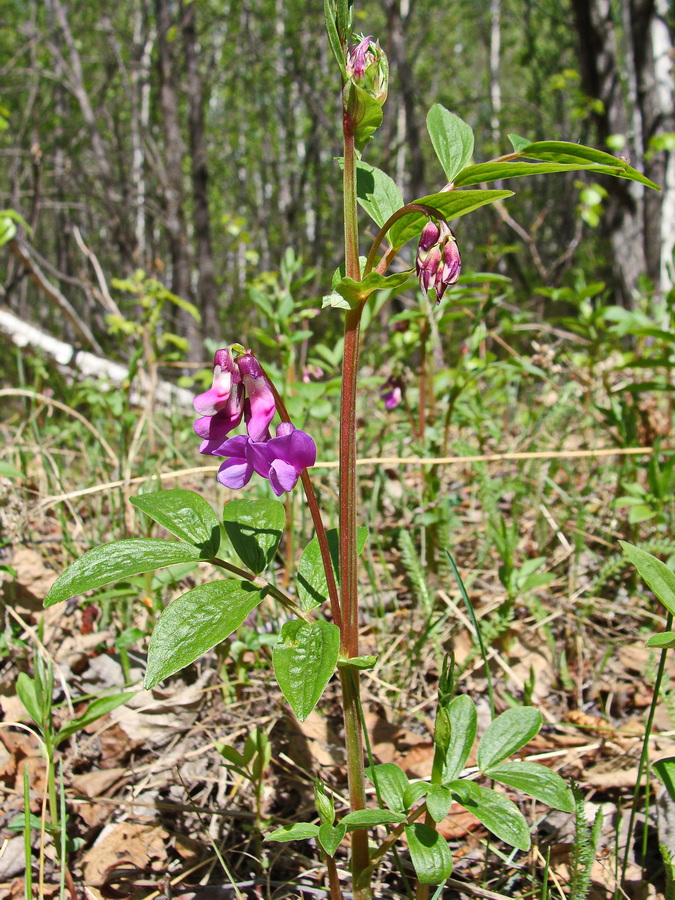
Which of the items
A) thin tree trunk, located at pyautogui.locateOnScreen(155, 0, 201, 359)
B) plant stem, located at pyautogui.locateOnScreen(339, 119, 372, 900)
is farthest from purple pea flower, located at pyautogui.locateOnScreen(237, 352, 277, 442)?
thin tree trunk, located at pyautogui.locateOnScreen(155, 0, 201, 359)

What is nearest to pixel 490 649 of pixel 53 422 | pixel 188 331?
pixel 53 422

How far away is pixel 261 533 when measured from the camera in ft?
Answer: 3.28

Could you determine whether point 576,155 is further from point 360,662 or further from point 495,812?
point 495,812

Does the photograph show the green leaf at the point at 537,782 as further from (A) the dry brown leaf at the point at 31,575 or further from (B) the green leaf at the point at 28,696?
(A) the dry brown leaf at the point at 31,575

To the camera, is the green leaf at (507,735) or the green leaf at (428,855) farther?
the green leaf at (507,735)

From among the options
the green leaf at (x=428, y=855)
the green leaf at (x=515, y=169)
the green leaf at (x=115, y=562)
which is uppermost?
the green leaf at (x=515, y=169)

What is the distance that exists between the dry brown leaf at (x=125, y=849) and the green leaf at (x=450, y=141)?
136 centimetres

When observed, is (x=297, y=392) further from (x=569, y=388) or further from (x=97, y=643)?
(x=569, y=388)

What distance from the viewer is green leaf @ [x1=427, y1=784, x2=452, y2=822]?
855 millimetres

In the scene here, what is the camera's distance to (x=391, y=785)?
39.8 inches

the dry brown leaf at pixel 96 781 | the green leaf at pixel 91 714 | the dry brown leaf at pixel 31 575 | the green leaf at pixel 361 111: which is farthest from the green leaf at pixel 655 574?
the dry brown leaf at pixel 31 575

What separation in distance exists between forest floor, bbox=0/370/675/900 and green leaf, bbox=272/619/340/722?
459 millimetres

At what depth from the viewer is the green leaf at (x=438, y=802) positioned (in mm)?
855

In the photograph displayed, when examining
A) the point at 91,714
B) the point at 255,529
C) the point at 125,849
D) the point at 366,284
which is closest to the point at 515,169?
the point at 366,284
